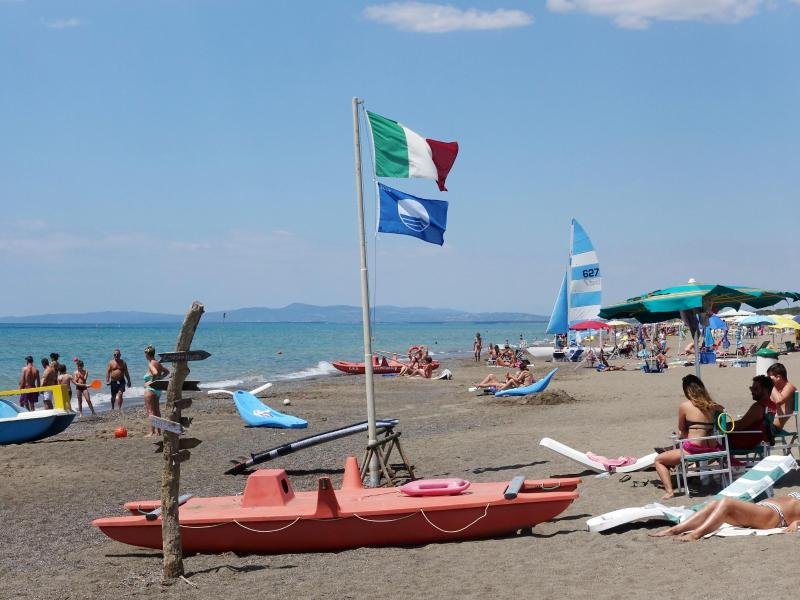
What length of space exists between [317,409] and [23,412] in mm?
7678

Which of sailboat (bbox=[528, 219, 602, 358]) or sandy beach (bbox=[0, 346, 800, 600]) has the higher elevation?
sailboat (bbox=[528, 219, 602, 358])

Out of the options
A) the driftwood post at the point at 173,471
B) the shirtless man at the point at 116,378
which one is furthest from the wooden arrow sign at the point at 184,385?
the shirtless man at the point at 116,378

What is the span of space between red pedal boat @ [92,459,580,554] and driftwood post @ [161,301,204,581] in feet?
2.22

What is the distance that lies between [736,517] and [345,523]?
3.16 metres

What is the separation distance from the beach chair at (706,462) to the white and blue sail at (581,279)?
27567 mm

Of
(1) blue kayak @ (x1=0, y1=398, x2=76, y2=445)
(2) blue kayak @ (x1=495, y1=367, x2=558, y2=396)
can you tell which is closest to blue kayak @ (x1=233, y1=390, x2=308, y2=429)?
(1) blue kayak @ (x1=0, y1=398, x2=76, y2=445)

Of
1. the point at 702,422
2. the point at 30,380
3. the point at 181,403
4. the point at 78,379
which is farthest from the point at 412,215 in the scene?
the point at 78,379

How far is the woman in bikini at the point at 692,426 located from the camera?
28.5 feet

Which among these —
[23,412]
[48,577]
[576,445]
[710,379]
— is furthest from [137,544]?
[710,379]

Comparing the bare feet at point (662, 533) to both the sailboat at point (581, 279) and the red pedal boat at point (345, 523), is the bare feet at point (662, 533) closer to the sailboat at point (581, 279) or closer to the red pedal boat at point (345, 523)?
the red pedal boat at point (345, 523)

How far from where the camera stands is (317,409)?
22.2 meters

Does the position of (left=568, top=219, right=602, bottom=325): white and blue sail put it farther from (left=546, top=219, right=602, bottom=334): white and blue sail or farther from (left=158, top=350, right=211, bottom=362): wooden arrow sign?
(left=158, top=350, right=211, bottom=362): wooden arrow sign

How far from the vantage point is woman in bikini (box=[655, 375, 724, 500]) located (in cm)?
868

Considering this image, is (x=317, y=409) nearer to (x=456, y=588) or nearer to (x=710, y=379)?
(x=710, y=379)
